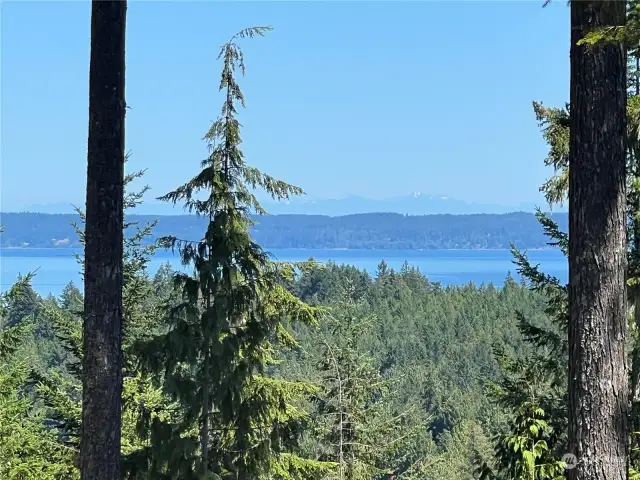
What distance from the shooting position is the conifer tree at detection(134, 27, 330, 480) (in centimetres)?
548

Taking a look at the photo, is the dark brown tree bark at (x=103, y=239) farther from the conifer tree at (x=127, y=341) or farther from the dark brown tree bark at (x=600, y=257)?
the conifer tree at (x=127, y=341)

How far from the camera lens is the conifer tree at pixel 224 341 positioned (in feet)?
18.0

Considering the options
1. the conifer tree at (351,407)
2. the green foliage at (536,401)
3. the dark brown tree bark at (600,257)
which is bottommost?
the conifer tree at (351,407)

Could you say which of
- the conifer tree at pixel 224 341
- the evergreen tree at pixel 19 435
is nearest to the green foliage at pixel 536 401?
the conifer tree at pixel 224 341

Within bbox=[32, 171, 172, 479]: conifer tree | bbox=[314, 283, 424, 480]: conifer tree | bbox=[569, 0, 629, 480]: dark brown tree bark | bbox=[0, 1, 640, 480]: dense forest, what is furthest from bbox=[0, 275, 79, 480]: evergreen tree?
bbox=[569, 0, 629, 480]: dark brown tree bark

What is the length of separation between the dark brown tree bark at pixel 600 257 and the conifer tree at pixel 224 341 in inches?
117

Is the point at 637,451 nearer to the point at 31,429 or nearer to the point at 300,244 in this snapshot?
→ the point at 31,429

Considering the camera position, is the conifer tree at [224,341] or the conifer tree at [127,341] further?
the conifer tree at [127,341]

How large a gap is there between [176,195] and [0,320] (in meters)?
3.75

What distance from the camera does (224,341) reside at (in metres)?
5.75

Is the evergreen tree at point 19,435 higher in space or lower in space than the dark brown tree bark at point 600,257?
lower

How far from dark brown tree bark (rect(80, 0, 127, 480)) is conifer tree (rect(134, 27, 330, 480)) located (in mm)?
1021

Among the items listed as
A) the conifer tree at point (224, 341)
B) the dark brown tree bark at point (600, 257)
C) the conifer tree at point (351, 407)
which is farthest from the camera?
the conifer tree at point (351, 407)

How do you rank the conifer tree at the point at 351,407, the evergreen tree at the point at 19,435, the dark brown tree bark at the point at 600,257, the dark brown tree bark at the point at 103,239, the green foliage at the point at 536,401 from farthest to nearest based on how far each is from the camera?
the conifer tree at the point at 351,407
the evergreen tree at the point at 19,435
the green foliage at the point at 536,401
the dark brown tree bark at the point at 103,239
the dark brown tree bark at the point at 600,257
